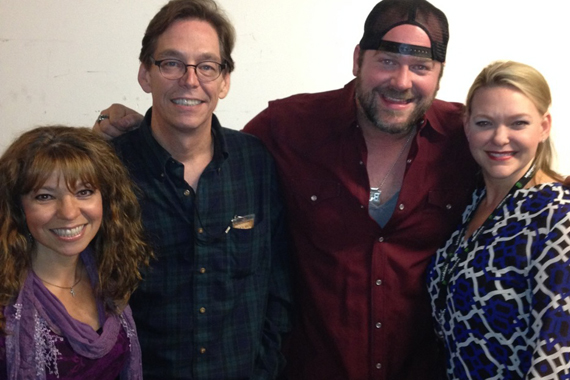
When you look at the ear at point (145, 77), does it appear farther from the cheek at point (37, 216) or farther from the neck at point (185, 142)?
the cheek at point (37, 216)

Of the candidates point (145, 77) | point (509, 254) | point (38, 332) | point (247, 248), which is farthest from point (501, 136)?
point (38, 332)

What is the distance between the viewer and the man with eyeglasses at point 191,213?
165 cm

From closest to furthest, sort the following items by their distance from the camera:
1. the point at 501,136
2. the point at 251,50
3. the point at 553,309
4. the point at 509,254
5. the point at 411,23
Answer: the point at 553,309
the point at 509,254
the point at 501,136
the point at 411,23
the point at 251,50

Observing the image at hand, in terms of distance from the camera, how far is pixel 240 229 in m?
1.73

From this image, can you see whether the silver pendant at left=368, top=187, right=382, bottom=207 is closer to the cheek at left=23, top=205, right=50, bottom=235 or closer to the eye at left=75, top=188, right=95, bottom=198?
the eye at left=75, top=188, right=95, bottom=198

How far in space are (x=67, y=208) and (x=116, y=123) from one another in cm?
48

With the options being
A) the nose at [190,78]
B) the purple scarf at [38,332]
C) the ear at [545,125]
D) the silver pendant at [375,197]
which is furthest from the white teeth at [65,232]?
the ear at [545,125]

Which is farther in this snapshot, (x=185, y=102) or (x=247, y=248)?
(x=247, y=248)

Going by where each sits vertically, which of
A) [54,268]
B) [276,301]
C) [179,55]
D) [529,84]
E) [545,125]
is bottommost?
[276,301]

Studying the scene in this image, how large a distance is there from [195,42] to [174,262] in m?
0.64

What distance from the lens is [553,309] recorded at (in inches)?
52.1

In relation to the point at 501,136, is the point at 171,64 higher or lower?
higher

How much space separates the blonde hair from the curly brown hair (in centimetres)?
105

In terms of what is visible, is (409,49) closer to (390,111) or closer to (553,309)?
(390,111)
